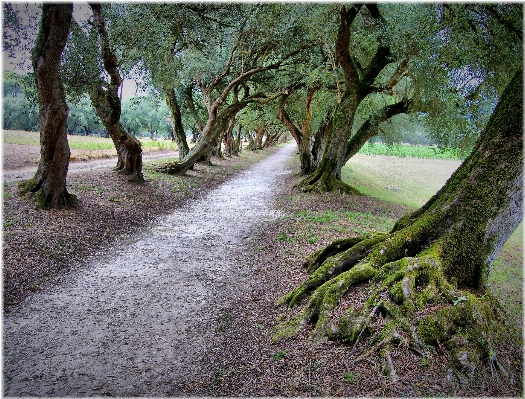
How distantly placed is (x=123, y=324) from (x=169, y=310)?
81 cm

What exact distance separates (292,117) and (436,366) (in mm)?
28703

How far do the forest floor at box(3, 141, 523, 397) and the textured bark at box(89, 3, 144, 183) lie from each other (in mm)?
3437

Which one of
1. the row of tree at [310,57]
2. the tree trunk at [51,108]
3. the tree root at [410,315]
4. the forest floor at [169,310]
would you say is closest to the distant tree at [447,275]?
the tree root at [410,315]

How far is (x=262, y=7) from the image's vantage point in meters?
16.2

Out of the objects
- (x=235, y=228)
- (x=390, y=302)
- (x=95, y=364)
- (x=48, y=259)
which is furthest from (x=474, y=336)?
(x=235, y=228)

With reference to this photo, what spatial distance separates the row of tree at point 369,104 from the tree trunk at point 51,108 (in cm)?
4

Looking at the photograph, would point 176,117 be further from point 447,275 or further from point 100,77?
point 447,275

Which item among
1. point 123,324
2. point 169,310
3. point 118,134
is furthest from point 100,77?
point 123,324

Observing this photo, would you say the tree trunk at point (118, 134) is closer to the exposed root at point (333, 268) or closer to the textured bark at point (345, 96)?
the textured bark at point (345, 96)

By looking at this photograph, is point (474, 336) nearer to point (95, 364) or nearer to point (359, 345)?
point (359, 345)

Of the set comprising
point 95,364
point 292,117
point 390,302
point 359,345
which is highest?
point 292,117

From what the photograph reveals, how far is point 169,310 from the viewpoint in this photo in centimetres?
681

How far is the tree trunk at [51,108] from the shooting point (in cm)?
1068

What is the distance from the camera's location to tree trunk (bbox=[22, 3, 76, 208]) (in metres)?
10.7
